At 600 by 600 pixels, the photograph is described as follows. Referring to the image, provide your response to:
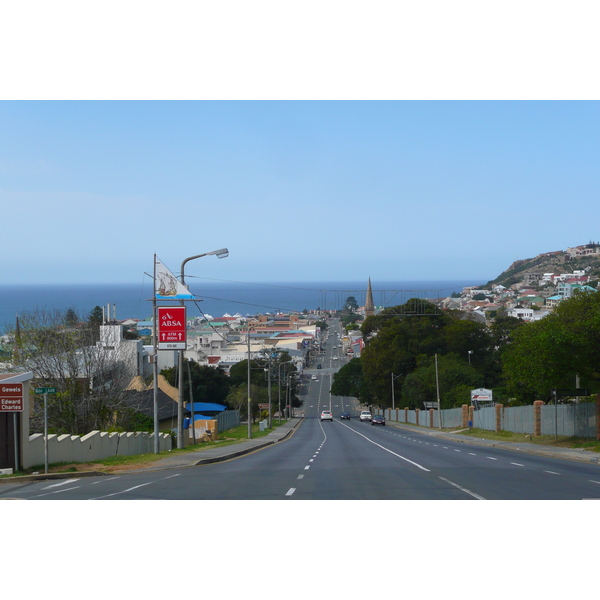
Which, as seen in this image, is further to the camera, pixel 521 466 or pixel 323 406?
pixel 323 406

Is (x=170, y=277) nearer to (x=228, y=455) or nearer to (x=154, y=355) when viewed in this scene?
(x=154, y=355)

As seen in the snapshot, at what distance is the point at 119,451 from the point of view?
28.4m

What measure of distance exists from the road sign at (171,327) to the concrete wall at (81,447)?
428 centimetres

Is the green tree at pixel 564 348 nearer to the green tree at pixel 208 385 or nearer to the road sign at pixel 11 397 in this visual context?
the road sign at pixel 11 397

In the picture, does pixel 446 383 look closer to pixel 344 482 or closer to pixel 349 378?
pixel 349 378

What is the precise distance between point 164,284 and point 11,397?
1009cm

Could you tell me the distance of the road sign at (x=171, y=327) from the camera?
94.3ft

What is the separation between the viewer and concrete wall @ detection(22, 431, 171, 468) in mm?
21156

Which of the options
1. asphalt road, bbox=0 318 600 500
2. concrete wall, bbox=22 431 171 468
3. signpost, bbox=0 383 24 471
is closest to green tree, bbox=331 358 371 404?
concrete wall, bbox=22 431 171 468

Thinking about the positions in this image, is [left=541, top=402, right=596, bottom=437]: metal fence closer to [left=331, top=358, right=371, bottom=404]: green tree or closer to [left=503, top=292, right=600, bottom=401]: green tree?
[left=503, top=292, right=600, bottom=401]: green tree

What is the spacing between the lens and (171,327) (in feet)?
94.8

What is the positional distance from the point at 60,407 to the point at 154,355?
1129cm

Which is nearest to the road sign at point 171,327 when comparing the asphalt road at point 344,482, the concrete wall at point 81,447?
the concrete wall at point 81,447

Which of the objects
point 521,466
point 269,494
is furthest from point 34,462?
point 521,466
